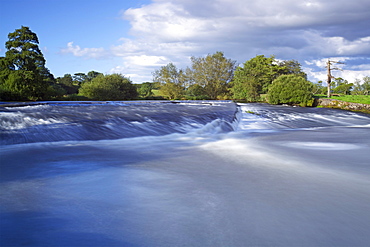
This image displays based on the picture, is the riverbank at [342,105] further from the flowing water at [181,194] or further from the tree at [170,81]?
the tree at [170,81]

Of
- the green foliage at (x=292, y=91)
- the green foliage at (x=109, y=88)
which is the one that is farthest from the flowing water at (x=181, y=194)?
the green foliage at (x=109, y=88)

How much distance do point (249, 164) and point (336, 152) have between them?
2159mm

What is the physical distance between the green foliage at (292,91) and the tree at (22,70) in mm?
22960

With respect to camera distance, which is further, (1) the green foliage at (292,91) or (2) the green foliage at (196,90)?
(2) the green foliage at (196,90)

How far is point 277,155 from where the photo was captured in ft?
17.0

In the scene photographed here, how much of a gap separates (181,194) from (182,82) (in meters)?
46.2

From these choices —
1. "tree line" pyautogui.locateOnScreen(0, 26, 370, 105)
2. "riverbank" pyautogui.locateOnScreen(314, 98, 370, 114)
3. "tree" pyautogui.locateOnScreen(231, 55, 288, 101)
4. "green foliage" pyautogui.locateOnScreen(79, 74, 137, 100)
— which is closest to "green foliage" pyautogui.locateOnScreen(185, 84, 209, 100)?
"tree line" pyautogui.locateOnScreen(0, 26, 370, 105)

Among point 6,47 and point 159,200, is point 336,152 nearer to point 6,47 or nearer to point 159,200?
point 159,200

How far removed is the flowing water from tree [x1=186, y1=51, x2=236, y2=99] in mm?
44183

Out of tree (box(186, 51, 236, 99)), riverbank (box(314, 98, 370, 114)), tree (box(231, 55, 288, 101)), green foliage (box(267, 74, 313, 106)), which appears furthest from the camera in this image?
tree (box(186, 51, 236, 99))

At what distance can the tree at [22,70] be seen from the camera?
26.4m

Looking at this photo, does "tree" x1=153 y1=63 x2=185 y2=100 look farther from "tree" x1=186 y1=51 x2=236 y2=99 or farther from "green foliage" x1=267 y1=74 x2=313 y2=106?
"green foliage" x1=267 y1=74 x2=313 y2=106

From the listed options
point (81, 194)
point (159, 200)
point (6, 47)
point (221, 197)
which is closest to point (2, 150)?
A: point (81, 194)

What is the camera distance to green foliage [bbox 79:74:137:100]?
35906 millimetres
